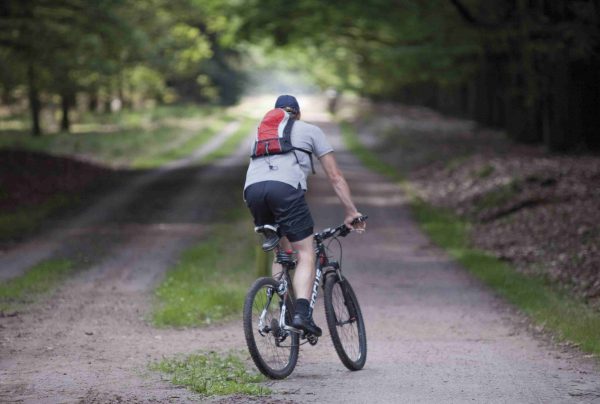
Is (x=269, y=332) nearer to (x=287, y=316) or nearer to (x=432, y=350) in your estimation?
(x=287, y=316)

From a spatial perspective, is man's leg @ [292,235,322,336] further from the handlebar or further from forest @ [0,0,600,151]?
forest @ [0,0,600,151]

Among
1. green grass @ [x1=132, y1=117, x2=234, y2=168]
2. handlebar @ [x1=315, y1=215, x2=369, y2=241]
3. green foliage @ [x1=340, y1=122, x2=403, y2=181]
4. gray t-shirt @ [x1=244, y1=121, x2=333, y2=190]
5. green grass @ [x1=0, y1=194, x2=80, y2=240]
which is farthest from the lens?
green grass @ [x1=132, y1=117, x2=234, y2=168]

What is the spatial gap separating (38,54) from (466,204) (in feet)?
43.9

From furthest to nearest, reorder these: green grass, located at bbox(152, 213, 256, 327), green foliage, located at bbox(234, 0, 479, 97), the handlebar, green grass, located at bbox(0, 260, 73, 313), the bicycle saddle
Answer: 1. green foliage, located at bbox(234, 0, 479, 97)
2. green grass, located at bbox(0, 260, 73, 313)
3. green grass, located at bbox(152, 213, 256, 327)
4. the handlebar
5. the bicycle saddle

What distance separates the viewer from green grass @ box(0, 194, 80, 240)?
17.7m

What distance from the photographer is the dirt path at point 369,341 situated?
6.54 metres

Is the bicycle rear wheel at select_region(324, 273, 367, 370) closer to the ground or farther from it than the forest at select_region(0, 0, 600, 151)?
closer to the ground

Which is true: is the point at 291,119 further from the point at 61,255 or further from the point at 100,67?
the point at 100,67

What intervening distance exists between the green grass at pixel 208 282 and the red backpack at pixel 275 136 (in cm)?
335

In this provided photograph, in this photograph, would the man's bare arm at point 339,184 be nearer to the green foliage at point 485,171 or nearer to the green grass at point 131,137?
the green foliage at point 485,171

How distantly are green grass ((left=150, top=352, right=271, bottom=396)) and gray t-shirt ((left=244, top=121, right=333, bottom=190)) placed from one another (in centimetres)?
142

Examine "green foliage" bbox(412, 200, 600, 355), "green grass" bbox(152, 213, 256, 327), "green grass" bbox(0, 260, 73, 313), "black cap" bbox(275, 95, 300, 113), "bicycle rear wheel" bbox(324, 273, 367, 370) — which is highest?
"black cap" bbox(275, 95, 300, 113)

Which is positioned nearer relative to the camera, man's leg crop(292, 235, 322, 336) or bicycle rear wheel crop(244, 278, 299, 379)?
bicycle rear wheel crop(244, 278, 299, 379)

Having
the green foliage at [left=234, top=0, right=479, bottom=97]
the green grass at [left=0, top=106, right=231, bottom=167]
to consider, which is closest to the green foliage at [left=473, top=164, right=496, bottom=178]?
the green foliage at [left=234, top=0, right=479, bottom=97]
